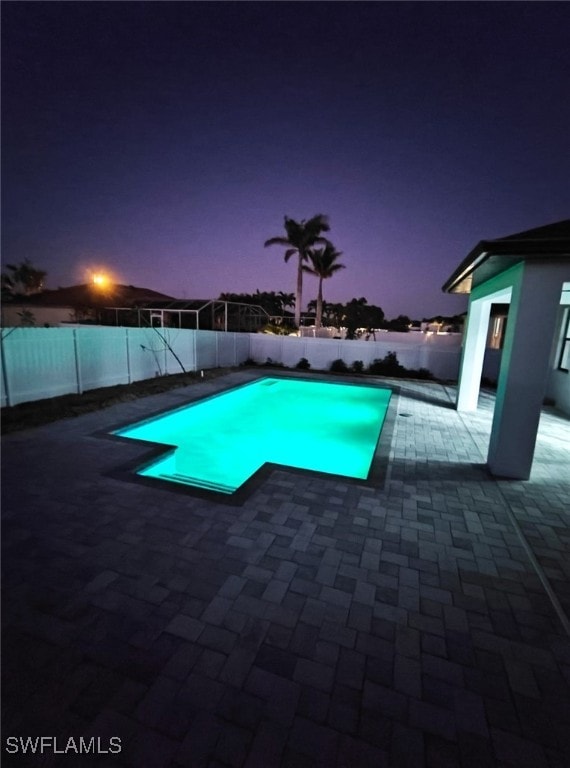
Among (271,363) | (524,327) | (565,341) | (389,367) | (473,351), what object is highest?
(524,327)

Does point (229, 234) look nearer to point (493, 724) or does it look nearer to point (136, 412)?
point (136, 412)

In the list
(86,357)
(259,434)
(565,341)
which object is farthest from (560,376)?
(86,357)

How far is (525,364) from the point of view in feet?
15.2

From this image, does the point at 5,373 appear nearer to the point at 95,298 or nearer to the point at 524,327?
the point at 524,327

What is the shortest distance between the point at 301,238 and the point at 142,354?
15828mm

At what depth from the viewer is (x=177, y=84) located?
10.8 meters

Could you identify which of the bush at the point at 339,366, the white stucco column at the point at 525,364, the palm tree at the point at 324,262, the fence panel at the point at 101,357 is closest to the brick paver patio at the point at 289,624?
the white stucco column at the point at 525,364

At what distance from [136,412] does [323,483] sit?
16.6 feet

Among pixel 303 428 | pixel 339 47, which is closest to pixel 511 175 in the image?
pixel 339 47

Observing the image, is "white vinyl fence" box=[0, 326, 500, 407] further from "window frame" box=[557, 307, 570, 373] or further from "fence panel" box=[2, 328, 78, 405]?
"window frame" box=[557, 307, 570, 373]

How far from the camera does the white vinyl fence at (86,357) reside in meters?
7.23

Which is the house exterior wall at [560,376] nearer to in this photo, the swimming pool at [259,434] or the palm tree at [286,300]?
the swimming pool at [259,434]

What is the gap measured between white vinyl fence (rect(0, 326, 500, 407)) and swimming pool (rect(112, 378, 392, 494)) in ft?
9.58

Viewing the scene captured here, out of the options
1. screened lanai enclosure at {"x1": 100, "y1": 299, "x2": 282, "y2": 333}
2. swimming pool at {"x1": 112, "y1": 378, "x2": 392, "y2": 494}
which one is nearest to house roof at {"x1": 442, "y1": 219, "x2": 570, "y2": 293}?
swimming pool at {"x1": 112, "y1": 378, "x2": 392, "y2": 494}
